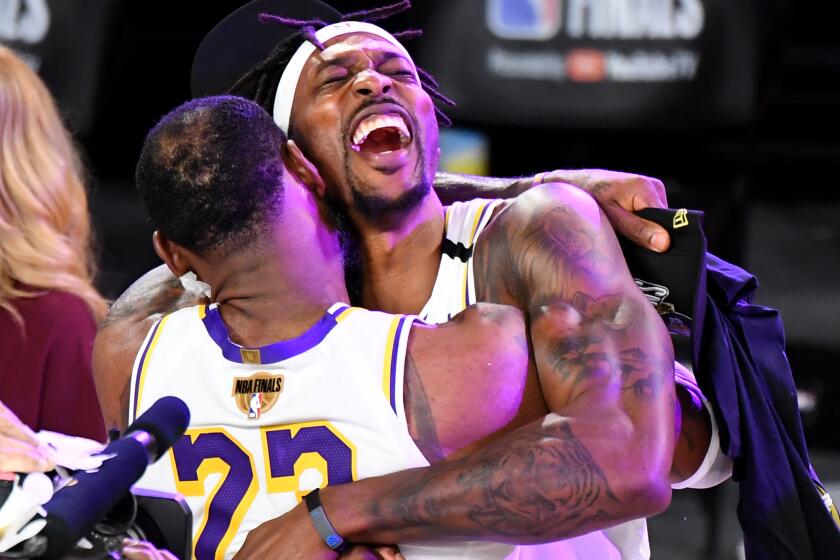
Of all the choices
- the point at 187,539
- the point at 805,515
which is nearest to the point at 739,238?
the point at 805,515

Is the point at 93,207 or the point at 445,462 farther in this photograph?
the point at 93,207

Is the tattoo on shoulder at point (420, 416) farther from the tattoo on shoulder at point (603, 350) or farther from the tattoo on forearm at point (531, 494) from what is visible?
the tattoo on shoulder at point (603, 350)

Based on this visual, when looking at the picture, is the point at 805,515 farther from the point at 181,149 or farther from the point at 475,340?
the point at 181,149

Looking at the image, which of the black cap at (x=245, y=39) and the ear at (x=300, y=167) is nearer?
the ear at (x=300, y=167)

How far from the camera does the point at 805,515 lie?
7.23 ft

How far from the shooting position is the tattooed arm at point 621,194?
2240 millimetres

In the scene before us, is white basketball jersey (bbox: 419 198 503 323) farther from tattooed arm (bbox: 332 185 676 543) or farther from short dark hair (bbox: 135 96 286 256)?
short dark hair (bbox: 135 96 286 256)

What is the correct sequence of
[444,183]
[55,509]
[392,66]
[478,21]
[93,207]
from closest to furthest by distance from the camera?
[55,509]
[392,66]
[444,183]
[478,21]
[93,207]

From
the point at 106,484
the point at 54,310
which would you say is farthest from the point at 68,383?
the point at 106,484

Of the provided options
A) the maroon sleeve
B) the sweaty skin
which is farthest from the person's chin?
the maroon sleeve

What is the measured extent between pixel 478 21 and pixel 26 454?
11.2ft

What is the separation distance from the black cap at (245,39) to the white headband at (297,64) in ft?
0.37

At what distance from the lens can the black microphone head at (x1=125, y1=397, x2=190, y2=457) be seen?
1422 millimetres

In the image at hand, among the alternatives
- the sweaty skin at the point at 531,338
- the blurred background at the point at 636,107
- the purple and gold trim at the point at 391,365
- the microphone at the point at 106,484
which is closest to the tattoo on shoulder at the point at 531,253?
the sweaty skin at the point at 531,338
